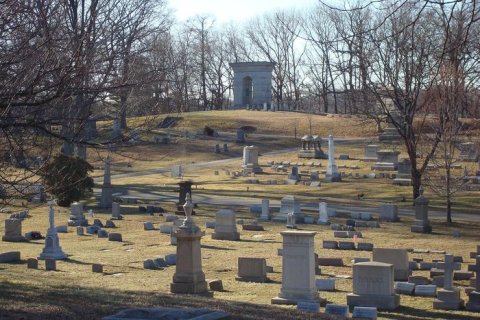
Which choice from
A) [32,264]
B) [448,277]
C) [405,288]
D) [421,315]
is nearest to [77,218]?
[32,264]

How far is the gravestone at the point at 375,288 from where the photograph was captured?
16016 millimetres

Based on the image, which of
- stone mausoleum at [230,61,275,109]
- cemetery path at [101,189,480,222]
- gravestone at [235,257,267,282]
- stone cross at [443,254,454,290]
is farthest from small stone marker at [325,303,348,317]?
stone mausoleum at [230,61,275,109]

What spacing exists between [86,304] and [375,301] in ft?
19.7

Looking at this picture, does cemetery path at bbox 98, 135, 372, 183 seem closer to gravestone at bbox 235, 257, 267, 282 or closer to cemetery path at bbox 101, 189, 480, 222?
cemetery path at bbox 101, 189, 480, 222

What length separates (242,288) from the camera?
1794 cm

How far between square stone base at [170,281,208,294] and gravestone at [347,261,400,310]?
2.87 meters

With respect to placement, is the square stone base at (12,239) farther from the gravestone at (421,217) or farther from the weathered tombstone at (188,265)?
the gravestone at (421,217)

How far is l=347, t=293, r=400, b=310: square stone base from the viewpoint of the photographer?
1598 cm

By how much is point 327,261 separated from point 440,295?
507 centimetres

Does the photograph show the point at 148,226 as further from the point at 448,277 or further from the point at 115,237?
the point at 448,277

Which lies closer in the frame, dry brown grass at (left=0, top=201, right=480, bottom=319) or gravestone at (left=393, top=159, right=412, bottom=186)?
dry brown grass at (left=0, top=201, right=480, bottom=319)

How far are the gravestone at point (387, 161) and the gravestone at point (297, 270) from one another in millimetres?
34396

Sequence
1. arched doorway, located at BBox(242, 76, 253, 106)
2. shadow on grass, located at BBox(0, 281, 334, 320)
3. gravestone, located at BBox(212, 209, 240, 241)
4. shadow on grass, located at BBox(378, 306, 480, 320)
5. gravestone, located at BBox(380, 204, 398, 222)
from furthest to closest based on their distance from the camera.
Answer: arched doorway, located at BBox(242, 76, 253, 106)
gravestone, located at BBox(380, 204, 398, 222)
gravestone, located at BBox(212, 209, 240, 241)
shadow on grass, located at BBox(378, 306, 480, 320)
shadow on grass, located at BBox(0, 281, 334, 320)

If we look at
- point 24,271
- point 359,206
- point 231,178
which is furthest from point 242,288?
point 231,178
